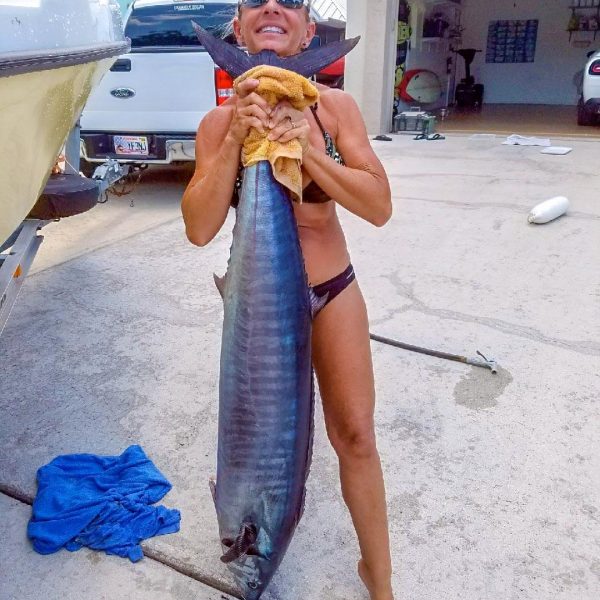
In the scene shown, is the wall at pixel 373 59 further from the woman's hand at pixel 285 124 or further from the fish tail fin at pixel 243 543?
the fish tail fin at pixel 243 543

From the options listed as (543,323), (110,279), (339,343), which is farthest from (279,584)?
(110,279)

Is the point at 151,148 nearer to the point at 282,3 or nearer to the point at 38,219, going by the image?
the point at 38,219

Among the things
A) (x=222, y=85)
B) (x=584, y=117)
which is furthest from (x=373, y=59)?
(x=222, y=85)

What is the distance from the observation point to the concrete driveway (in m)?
2.02

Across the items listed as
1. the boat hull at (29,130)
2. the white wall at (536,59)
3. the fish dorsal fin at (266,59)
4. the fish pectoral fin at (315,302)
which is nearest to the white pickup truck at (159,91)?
the boat hull at (29,130)

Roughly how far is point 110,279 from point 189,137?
→ 215 cm

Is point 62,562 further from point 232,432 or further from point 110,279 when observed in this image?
point 110,279

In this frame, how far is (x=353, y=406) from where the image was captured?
1675 mm

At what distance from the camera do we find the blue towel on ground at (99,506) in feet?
6.87

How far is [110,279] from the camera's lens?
14.3ft

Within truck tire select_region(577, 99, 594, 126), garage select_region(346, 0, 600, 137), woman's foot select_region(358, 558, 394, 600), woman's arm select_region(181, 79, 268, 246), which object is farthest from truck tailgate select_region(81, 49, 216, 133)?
truck tire select_region(577, 99, 594, 126)

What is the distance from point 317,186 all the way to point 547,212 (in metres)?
4.37

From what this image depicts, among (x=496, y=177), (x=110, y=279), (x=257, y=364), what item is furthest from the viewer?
(x=496, y=177)

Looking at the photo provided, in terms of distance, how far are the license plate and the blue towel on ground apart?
4.20m
